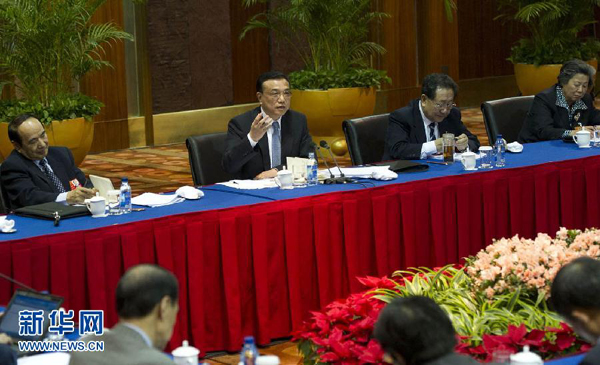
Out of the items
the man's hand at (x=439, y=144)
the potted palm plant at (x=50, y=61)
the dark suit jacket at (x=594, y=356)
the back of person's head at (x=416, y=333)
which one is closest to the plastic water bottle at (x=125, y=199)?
the man's hand at (x=439, y=144)

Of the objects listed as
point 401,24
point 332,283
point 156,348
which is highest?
point 401,24

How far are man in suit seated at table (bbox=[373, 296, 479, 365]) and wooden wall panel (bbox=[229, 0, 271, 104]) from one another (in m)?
8.80

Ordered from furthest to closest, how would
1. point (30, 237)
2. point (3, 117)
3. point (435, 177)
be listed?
point (3, 117), point (435, 177), point (30, 237)

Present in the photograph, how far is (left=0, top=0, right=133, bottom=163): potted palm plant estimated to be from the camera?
8.16 meters

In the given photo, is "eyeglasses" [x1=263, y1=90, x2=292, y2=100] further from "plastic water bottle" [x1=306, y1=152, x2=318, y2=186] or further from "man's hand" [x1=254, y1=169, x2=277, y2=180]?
"plastic water bottle" [x1=306, y1=152, x2=318, y2=186]

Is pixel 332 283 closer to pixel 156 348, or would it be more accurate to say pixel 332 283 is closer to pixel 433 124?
pixel 433 124

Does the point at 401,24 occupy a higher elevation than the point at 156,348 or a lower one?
higher

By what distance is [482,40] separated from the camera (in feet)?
43.0

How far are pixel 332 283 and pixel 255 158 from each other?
1094 millimetres

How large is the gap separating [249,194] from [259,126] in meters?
0.66

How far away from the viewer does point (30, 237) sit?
4398mm

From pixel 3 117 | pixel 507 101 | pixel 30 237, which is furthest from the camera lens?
pixel 3 117

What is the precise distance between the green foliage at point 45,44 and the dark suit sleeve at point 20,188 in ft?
10.2

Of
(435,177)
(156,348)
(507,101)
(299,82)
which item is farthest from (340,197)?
(299,82)
